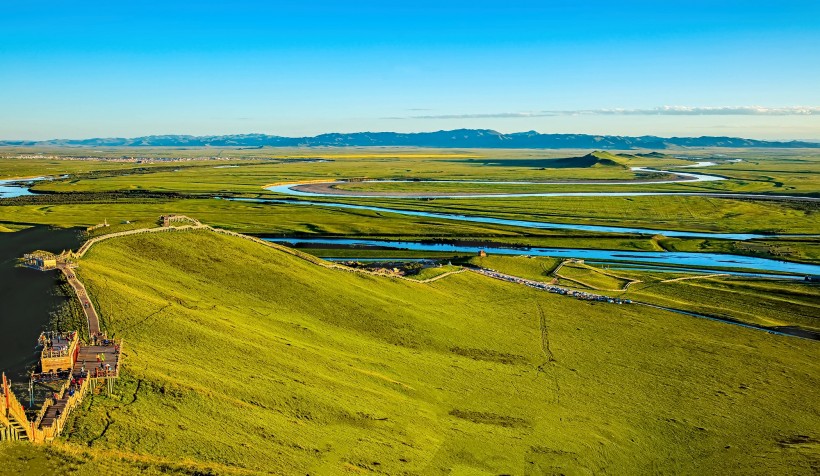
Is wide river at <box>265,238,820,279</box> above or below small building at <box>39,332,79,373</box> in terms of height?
below

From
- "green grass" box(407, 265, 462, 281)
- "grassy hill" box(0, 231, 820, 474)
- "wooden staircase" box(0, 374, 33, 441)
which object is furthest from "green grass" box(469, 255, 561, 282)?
"wooden staircase" box(0, 374, 33, 441)

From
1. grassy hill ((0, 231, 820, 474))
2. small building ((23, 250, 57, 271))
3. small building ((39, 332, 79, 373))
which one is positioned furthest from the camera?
small building ((23, 250, 57, 271))

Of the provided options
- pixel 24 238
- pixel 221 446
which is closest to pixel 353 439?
pixel 221 446

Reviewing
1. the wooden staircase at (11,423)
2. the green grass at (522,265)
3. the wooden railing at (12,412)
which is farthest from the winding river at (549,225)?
the wooden staircase at (11,423)

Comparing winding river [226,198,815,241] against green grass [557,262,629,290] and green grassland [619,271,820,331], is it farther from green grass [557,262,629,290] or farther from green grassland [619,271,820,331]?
green grassland [619,271,820,331]

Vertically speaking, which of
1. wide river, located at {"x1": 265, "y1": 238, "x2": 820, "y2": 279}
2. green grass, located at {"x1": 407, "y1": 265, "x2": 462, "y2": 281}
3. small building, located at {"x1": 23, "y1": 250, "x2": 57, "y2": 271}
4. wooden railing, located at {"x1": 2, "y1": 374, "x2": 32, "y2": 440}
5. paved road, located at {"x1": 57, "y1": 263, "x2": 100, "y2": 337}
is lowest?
wide river, located at {"x1": 265, "y1": 238, "x2": 820, "y2": 279}

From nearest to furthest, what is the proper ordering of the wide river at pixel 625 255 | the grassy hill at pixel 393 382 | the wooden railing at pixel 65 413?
the wooden railing at pixel 65 413 → the grassy hill at pixel 393 382 → the wide river at pixel 625 255

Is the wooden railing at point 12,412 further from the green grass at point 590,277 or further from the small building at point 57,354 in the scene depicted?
the green grass at point 590,277
